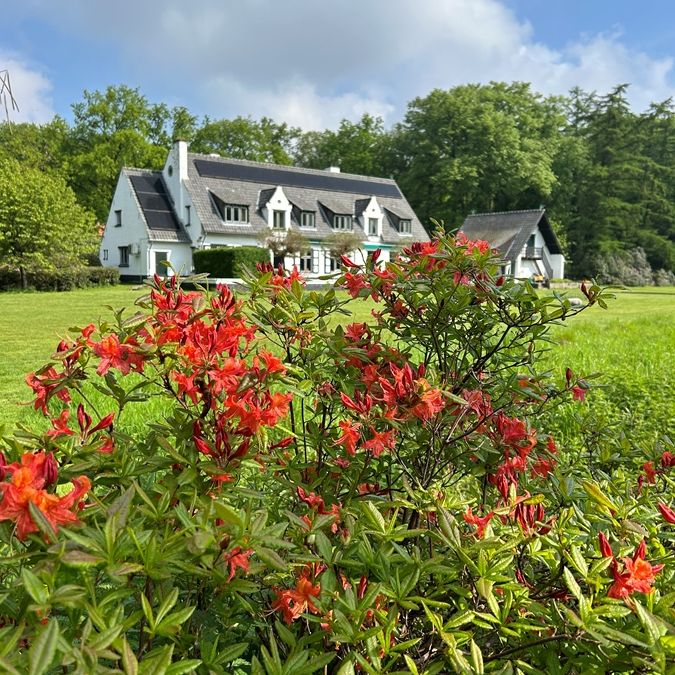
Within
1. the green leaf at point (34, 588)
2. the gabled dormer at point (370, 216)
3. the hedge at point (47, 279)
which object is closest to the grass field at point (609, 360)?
the green leaf at point (34, 588)

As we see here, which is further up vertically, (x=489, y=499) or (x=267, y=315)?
(x=267, y=315)

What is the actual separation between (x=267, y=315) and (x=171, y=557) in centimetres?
85

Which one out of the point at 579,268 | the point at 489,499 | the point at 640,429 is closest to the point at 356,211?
the point at 579,268

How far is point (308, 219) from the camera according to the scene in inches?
1211

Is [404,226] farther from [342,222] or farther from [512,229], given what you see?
[512,229]

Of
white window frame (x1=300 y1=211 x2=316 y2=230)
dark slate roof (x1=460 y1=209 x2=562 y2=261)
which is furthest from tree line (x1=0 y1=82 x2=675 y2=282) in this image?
white window frame (x1=300 y1=211 x2=316 y2=230)

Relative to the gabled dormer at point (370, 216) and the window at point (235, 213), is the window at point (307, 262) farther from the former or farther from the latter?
the gabled dormer at point (370, 216)

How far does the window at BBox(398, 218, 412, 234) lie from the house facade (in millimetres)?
55

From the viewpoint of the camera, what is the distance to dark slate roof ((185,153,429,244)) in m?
28.3

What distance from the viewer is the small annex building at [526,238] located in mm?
31562

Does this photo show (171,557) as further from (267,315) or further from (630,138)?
(630,138)

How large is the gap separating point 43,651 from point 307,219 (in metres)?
30.8

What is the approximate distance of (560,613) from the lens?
102 centimetres

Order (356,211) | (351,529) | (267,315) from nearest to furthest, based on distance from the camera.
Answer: (351,529) < (267,315) < (356,211)
